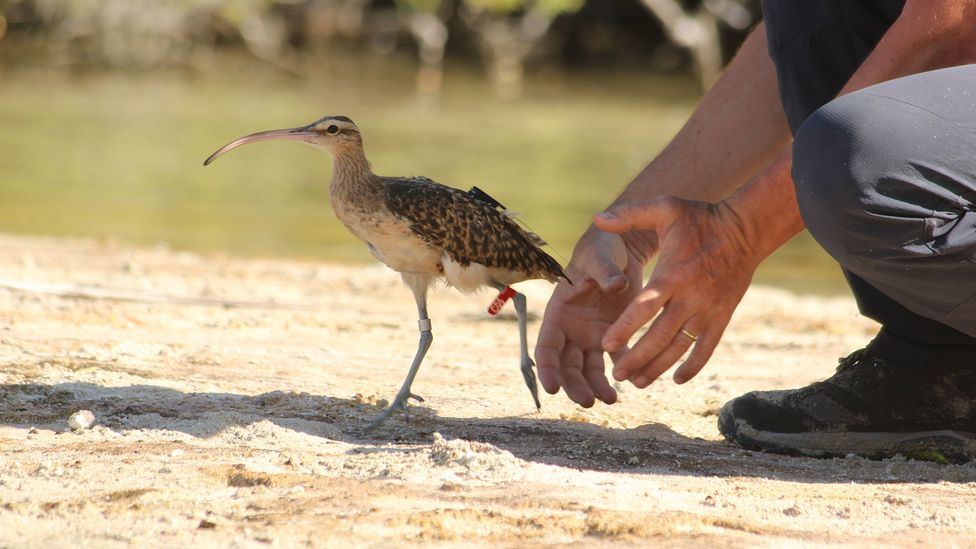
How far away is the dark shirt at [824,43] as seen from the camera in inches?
158

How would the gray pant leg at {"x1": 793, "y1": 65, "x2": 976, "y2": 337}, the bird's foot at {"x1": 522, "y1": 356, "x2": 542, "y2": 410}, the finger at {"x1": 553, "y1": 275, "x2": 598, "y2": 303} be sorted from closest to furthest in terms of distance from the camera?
the gray pant leg at {"x1": 793, "y1": 65, "x2": 976, "y2": 337}, the finger at {"x1": 553, "y1": 275, "x2": 598, "y2": 303}, the bird's foot at {"x1": 522, "y1": 356, "x2": 542, "y2": 410}

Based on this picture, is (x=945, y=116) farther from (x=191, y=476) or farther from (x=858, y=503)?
(x=191, y=476)

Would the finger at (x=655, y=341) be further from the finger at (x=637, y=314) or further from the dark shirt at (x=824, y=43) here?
the dark shirt at (x=824, y=43)

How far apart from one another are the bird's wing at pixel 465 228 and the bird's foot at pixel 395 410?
1.72ft

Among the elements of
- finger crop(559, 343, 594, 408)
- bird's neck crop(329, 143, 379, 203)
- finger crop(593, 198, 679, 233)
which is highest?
bird's neck crop(329, 143, 379, 203)

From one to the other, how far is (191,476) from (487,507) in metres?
0.73

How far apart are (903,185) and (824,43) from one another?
983mm

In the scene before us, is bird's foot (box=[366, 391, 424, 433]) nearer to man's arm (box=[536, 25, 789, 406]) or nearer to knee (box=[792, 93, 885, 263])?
man's arm (box=[536, 25, 789, 406])

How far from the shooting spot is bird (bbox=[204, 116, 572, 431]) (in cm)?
430

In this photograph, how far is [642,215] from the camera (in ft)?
11.5

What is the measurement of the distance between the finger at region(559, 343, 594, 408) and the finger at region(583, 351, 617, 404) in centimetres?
2

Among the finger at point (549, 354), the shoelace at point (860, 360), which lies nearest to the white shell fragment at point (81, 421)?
the finger at point (549, 354)

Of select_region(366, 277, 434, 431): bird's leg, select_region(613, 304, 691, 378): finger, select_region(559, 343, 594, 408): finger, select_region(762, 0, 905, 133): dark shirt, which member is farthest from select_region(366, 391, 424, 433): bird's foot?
select_region(762, 0, 905, 133): dark shirt

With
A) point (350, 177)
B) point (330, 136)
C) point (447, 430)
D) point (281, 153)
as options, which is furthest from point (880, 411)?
point (281, 153)
